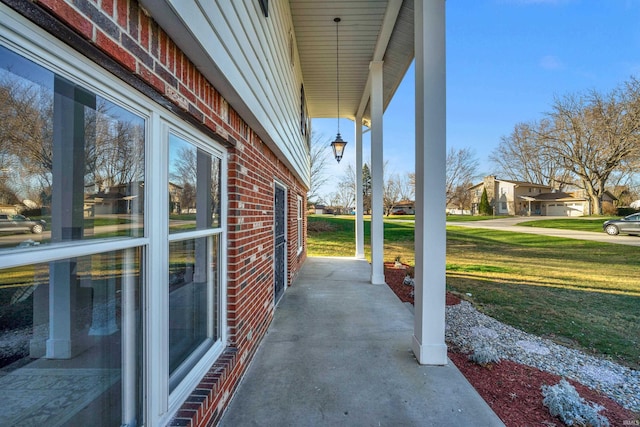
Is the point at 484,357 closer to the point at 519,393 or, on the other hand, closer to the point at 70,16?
the point at 519,393

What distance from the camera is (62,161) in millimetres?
1032

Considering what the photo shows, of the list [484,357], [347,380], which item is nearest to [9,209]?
[347,380]

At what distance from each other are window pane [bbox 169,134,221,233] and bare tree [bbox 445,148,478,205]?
3669cm

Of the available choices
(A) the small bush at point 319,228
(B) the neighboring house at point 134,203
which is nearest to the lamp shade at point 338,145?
(B) the neighboring house at point 134,203

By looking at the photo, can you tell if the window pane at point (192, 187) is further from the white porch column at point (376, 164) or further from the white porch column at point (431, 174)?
the white porch column at point (376, 164)

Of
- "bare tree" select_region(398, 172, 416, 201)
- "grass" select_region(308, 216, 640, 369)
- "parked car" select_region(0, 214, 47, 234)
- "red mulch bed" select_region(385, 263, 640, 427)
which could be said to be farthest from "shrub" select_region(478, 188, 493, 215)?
"parked car" select_region(0, 214, 47, 234)

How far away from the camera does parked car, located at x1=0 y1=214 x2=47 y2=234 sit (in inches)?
32.2

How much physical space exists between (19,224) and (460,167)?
134 feet

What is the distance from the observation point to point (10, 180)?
0.85m

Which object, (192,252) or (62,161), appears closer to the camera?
(62,161)

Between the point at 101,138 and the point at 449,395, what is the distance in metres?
2.97

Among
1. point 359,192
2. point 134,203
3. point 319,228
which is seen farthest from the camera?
point 319,228

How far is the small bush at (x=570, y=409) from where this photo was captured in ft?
6.85

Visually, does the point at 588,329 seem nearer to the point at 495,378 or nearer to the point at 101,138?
the point at 495,378
